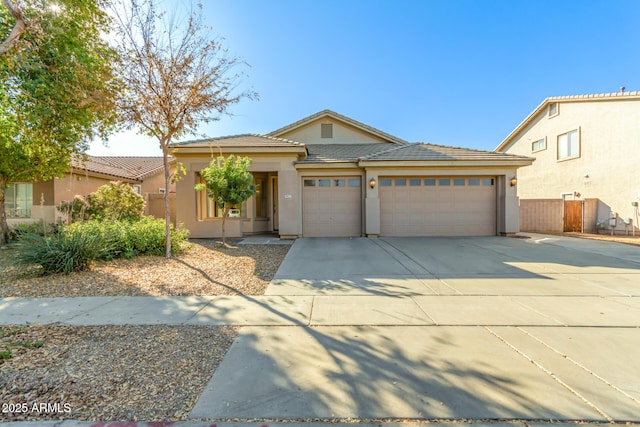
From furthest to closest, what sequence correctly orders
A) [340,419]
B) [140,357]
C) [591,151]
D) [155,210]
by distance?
[155,210]
[591,151]
[140,357]
[340,419]

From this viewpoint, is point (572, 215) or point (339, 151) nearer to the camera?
point (339, 151)

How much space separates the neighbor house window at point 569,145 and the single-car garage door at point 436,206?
8.24 metres

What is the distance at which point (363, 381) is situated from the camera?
103 inches

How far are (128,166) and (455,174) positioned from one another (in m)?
22.6

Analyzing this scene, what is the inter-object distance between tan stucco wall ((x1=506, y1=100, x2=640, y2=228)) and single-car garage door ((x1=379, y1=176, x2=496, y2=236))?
7.52 metres

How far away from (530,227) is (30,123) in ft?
67.8

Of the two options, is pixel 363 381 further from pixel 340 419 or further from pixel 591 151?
pixel 591 151

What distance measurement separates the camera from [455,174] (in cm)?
1227

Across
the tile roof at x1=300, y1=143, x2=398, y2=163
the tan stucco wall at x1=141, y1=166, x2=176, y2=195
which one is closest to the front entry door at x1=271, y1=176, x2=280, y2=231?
the tile roof at x1=300, y1=143, x2=398, y2=163

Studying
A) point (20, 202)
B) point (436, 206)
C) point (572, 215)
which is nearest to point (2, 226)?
point (20, 202)

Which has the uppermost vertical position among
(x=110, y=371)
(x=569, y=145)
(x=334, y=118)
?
(x=334, y=118)

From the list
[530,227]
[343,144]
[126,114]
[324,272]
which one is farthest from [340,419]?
[530,227]

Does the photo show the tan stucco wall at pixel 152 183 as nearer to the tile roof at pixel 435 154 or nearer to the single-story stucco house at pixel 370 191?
the single-story stucco house at pixel 370 191

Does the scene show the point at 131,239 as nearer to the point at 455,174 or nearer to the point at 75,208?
the point at 75,208
